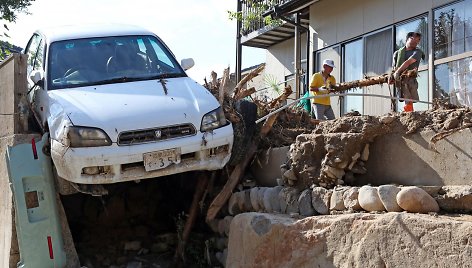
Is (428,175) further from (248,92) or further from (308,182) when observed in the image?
(248,92)

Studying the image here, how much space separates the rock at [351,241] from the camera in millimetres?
3387

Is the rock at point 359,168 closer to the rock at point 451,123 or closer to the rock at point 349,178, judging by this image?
the rock at point 349,178

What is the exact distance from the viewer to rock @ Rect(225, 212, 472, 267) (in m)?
3.39

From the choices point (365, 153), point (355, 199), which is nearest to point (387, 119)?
point (365, 153)

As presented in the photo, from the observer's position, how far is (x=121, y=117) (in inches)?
211

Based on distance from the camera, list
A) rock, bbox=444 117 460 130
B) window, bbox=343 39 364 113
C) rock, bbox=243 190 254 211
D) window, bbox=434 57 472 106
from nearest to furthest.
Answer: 1. rock, bbox=444 117 460 130
2. rock, bbox=243 190 254 211
3. window, bbox=434 57 472 106
4. window, bbox=343 39 364 113

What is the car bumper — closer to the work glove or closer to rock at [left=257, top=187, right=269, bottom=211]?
rock at [left=257, top=187, right=269, bottom=211]

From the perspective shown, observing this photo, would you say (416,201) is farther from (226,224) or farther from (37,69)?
(37,69)

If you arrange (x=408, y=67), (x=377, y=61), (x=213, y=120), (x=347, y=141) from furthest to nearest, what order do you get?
(x=377, y=61)
(x=408, y=67)
(x=213, y=120)
(x=347, y=141)

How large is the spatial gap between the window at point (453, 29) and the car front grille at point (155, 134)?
5.20 meters

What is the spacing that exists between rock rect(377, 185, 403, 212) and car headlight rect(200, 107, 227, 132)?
212 cm

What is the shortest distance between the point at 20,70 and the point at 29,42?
1.22 metres

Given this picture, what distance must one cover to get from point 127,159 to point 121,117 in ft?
1.40

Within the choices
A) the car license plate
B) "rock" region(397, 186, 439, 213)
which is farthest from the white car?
"rock" region(397, 186, 439, 213)
